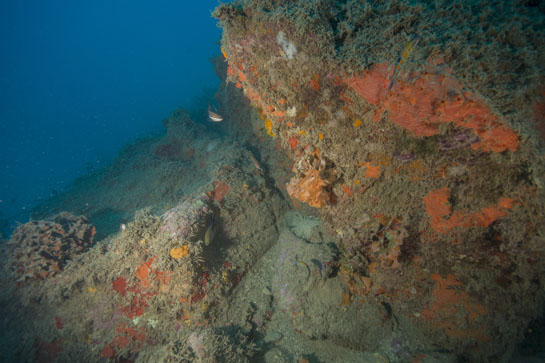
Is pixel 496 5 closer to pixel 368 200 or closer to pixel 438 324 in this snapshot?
pixel 368 200

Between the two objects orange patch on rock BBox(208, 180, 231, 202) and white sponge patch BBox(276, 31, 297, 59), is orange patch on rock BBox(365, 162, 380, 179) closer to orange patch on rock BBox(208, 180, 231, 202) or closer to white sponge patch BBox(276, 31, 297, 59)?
white sponge patch BBox(276, 31, 297, 59)

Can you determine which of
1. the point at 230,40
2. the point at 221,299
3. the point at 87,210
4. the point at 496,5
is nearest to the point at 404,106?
the point at 496,5

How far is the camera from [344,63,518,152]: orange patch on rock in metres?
2.31

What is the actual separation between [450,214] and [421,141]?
3.57ft

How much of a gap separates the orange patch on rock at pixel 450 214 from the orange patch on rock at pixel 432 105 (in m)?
0.73

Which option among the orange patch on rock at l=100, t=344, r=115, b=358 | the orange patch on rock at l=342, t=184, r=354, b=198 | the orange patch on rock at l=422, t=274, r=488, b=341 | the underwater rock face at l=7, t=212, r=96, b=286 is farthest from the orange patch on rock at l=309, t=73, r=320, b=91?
the underwater rock face at l=7, t=212, r=96, b=286

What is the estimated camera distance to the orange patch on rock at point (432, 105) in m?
2.31

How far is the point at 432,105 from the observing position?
99.7 inches

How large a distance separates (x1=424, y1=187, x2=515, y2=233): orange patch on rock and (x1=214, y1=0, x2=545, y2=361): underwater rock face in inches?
0.6

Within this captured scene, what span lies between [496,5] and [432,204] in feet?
7.49

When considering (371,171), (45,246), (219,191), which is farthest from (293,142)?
(45,246)

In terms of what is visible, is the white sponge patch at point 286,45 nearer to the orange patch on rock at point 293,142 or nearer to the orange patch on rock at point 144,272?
the orange patch on rock at point 293,142

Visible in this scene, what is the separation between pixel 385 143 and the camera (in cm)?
321

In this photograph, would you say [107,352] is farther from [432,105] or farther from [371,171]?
[432,105]
